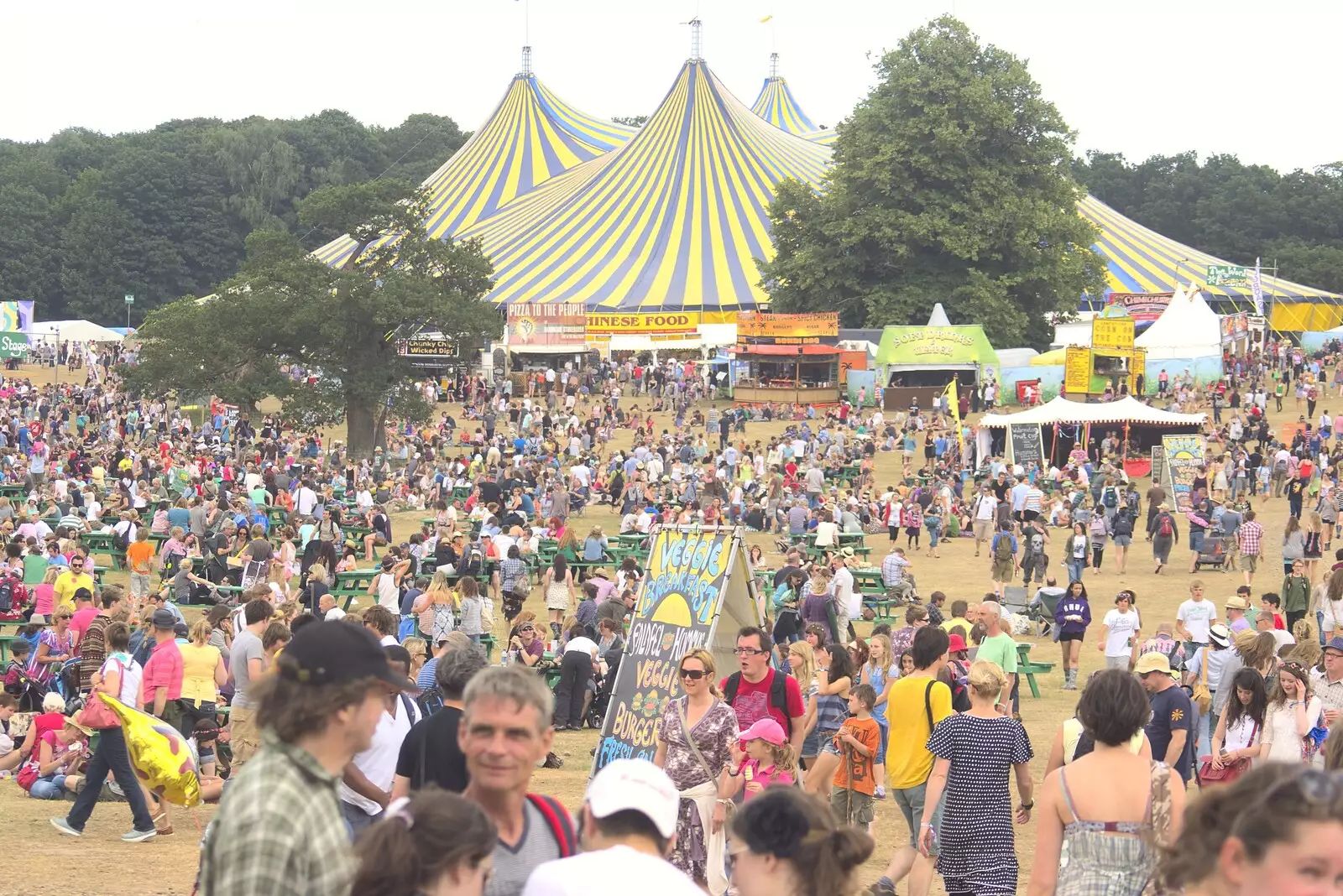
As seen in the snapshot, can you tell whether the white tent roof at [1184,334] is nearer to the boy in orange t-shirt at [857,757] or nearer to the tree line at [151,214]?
the boy in orange t-shirt at [857,757]

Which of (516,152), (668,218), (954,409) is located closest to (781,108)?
(516,152)

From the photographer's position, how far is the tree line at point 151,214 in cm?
6938

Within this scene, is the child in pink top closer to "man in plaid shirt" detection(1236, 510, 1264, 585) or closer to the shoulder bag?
the shoulder bag

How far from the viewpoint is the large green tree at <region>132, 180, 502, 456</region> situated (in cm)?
2991

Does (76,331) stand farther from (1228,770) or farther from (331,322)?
(1228,770)

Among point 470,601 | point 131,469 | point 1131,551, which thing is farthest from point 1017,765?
point 131,469

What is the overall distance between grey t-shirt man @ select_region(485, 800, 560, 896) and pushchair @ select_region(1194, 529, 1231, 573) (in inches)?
733

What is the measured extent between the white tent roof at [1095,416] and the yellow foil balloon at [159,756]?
72.4 ft

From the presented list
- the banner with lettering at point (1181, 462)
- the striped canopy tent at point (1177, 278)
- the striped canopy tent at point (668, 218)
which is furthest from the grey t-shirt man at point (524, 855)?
the striped canopy tent at point (1177, 278)

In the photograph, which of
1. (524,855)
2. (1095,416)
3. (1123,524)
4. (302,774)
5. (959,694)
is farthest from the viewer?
(1095,416)

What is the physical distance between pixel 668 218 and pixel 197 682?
39.0m

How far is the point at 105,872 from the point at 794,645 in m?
3.22

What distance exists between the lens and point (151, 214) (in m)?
71.5

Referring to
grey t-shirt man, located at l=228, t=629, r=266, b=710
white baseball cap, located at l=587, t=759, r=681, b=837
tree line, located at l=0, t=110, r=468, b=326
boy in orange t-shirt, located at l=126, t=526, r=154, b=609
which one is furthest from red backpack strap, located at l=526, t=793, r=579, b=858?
tree line, located at l=0, t=110, r=468, b=326
